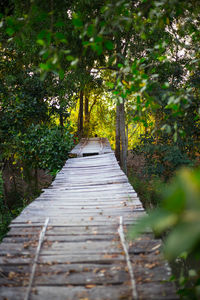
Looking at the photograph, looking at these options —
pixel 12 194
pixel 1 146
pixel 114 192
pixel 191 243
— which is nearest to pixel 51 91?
pixel 1 146

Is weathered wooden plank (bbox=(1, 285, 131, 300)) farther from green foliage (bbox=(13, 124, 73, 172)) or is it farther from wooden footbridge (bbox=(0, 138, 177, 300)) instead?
green foliage (bbox=(13, 124, 73, 172))

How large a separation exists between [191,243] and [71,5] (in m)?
6.09

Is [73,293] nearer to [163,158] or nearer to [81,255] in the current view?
[81,255]

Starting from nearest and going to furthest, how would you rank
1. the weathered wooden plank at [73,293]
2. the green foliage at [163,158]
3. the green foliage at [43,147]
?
1. the weathered wooden plank at [73,293]
2. the green foliage at [163,158]
3. the green foliage at [43,147]

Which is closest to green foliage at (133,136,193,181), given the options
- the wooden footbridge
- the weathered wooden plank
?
the wooden footbridge

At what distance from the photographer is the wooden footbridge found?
150 centimetres

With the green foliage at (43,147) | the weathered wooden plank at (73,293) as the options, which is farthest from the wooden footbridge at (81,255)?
the green foliage at (43,147)

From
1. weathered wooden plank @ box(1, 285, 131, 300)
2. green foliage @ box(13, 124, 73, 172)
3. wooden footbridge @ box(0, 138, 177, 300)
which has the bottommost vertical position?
weathered wooden plank @ box(1, 285, 131, 300)

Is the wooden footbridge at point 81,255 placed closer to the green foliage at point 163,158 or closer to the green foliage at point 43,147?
the green foliage at point 163,158

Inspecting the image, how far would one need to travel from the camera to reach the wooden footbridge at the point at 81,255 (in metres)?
1.50

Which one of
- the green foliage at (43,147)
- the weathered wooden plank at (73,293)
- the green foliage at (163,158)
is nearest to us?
the weathered wooden plank at (73,293)

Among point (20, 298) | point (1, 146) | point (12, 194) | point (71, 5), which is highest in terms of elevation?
point (71, 5)

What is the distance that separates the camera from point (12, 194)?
8.57 m

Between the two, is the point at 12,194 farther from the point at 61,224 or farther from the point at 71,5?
the point at 61,224
